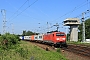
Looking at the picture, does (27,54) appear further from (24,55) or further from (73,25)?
(73,25)

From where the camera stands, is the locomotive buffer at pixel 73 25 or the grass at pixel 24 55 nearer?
the grass at pixel 24 55

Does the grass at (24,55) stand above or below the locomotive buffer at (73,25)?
below

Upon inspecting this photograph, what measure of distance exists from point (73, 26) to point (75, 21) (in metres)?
2.40

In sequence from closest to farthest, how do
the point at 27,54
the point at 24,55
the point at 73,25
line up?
1. the point at 24,55
2. the point at 27,54
3. the point at 73,25

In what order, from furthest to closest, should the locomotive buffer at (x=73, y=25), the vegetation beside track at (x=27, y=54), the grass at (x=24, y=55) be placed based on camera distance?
the locomotive buffer at (x=73, y=25), the vegetation beside track at (x=27, y=54), the grass at (x=24, y=55)

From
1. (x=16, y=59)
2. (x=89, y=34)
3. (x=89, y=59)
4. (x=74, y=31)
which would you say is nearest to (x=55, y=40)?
(x=89, y=59)

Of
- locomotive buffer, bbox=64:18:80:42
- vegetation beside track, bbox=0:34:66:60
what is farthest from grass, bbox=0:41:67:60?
locomotive buffer, bbox=64:18:80:42

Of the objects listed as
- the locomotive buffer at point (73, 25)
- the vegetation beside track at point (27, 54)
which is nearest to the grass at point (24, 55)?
the vegetation beside track at point (27, 54)

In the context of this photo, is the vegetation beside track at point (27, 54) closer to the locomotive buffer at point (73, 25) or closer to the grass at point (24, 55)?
the grass at point (24, 55)

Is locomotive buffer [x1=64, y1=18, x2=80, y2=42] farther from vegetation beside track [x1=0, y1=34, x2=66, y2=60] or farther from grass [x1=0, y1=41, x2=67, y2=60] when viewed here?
grass [x1=0, y1=41, x2=67, y2=60]

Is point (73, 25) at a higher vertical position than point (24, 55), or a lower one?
higher

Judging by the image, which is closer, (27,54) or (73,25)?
(27,54)

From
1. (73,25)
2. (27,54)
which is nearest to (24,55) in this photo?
(27,54)

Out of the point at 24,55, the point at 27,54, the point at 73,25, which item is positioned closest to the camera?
the point at 24,55
